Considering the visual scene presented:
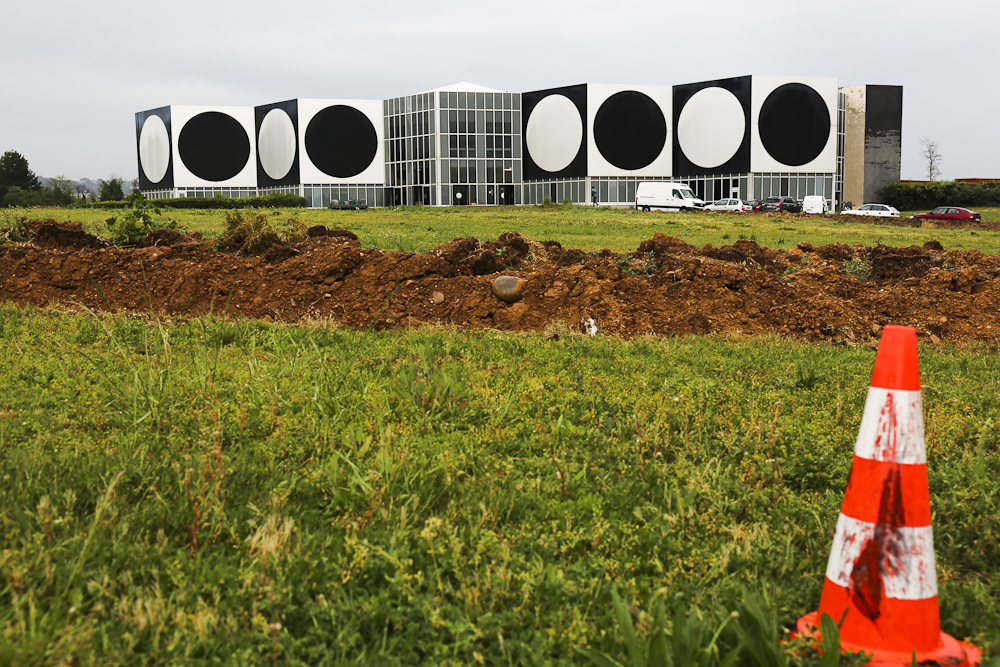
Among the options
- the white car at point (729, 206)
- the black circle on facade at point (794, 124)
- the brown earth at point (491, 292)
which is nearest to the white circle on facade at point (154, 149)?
the white car at point (729, 206)

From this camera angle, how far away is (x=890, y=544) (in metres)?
2.53

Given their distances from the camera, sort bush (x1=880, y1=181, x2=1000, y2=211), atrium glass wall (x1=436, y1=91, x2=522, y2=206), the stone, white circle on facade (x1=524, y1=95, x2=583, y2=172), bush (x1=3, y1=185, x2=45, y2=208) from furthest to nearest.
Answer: bush (x1=3, y1=185, x2=45, y2=208)
atrium glass wall (x1=436, y1=91, x2=522, y2=206)
bush (x1=880, y1=181, x2=1000, y2=211)
white circle on facade (x1=524, y1=95, x2=583, y2=172)
the stone

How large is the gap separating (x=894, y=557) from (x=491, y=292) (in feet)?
19.0

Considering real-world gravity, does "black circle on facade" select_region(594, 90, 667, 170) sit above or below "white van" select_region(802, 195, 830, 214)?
above

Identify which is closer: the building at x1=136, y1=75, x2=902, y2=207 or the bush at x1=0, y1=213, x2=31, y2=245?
the bush at x1=0, y1=213, x2=31, y2=245

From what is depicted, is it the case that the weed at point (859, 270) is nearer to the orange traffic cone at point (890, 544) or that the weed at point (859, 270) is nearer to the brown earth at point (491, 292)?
the brown earth at point (491, 292)

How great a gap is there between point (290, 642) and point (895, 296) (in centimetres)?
782

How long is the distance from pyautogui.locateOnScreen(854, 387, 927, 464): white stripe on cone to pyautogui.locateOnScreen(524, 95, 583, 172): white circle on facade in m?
60.1

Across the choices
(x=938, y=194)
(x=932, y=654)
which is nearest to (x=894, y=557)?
(x=932, y=654)

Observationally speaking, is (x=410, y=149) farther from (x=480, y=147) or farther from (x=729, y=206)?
(x=729, y=206)

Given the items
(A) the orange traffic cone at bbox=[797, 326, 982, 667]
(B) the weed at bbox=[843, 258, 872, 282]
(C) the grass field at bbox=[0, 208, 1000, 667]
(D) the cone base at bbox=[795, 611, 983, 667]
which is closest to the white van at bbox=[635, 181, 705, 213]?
(B) the weed at bbox=[843, 258, 872, 282]

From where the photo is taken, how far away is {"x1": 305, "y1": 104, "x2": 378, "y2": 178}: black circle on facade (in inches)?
2530

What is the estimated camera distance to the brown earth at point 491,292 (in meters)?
7.63

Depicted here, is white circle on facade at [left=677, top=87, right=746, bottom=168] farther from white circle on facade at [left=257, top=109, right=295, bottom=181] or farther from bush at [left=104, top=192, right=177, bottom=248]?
bush at [left=104, top=192, right=177, bottom=248]
